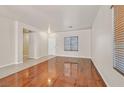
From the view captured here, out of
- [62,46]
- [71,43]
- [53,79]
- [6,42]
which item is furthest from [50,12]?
[62,46]

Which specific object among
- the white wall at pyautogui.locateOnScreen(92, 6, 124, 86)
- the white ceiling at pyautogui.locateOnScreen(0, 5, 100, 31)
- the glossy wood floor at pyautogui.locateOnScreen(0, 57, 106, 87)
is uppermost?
the white ceiling at pyautogui.locateOnScreen(0, 5, 100, 31)

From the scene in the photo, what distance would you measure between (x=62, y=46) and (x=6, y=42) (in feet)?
17.9

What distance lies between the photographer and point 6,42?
17.4 ft

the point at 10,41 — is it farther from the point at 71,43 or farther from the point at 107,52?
the point at 71,43

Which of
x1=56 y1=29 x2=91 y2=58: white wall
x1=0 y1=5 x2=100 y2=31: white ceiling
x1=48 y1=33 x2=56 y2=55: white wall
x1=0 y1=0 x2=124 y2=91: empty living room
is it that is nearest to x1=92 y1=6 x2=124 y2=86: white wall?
x1=0 y1=0 x2=124 y2=91: empty living room

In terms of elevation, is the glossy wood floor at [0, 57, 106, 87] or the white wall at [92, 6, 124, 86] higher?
the white wall at [92, 6, 124, 86]

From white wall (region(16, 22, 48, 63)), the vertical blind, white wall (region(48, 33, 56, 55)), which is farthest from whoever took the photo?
white wall (region(48, 33, 56, 55))

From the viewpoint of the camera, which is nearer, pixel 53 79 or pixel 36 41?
pixel 53 79

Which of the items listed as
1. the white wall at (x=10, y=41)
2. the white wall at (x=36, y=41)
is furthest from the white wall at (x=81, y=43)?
the white wall at (x=10, y=41)

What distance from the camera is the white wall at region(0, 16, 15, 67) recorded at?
5.05 meters

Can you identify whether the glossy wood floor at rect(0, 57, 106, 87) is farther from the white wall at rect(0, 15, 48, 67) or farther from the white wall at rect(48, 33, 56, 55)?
the white wall at rect(48, 33, 56, 55)

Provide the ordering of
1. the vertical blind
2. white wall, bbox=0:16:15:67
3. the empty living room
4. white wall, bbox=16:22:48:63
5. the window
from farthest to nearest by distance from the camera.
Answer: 1. the window
2. white wall, bbox=16:22:48:63
3. white wall, bbox=0:16:15:67
4. the empty living room
5. the vertical blind

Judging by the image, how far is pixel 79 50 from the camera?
30.1 feet
